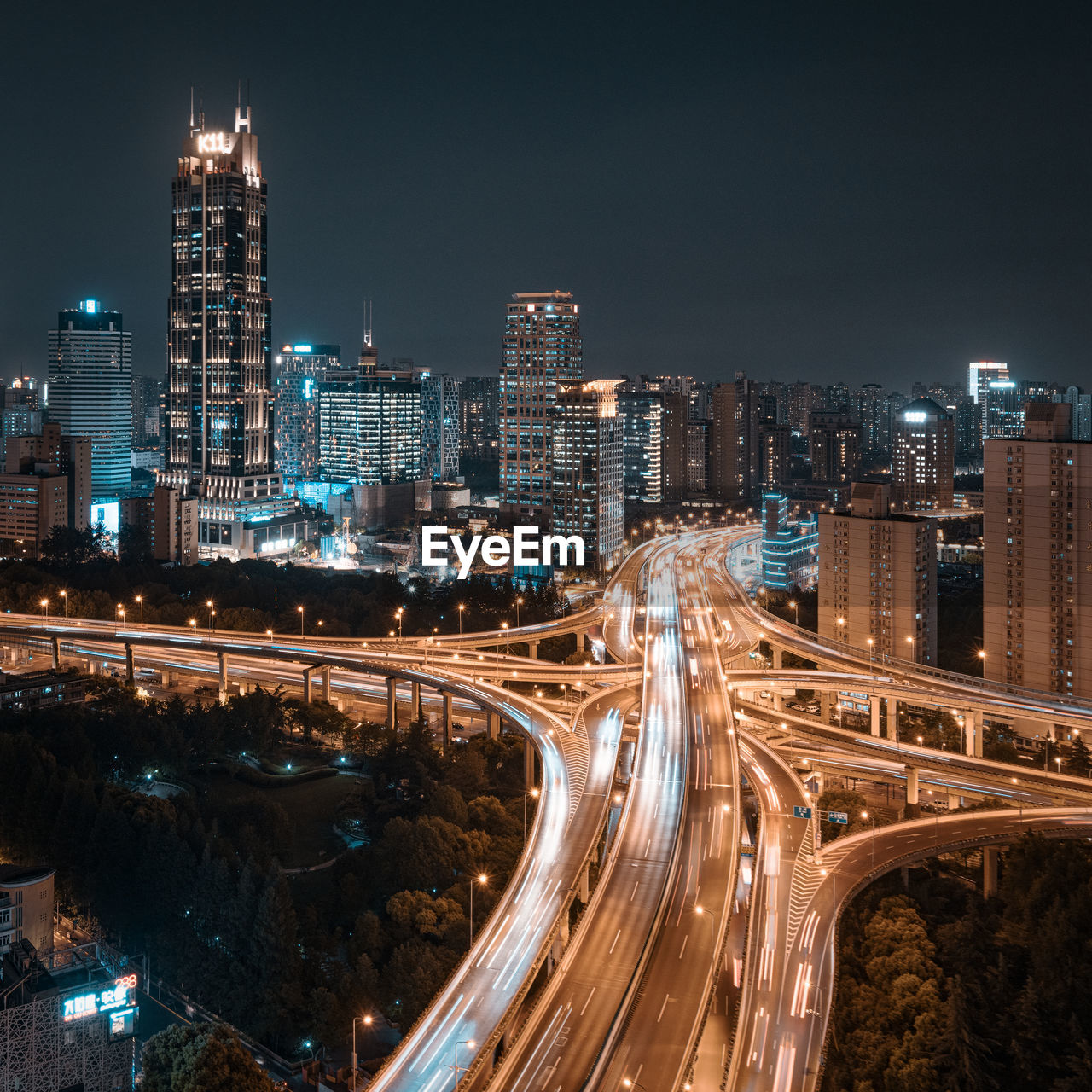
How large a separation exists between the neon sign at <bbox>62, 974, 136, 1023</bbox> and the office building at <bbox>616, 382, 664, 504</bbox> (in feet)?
194

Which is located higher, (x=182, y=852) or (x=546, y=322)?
(x=546, y=322)

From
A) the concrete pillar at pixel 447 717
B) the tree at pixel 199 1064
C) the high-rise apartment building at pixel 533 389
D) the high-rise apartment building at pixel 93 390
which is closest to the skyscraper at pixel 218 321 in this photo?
the high-rise apartment building at pixel 533 389

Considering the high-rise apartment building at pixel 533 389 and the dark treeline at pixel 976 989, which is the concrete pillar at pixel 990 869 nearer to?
the dark treeline at pixel 976 989

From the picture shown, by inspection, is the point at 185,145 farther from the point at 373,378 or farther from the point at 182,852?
the point at 182,852

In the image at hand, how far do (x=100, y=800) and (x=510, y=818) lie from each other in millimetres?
8447

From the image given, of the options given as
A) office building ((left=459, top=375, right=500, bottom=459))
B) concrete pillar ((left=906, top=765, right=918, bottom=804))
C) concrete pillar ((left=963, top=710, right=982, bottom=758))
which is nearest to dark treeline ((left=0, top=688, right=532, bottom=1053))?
concrete pillar ((left=906, top=765, right=918, bottom=804))

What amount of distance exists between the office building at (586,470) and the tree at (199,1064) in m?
A: 38.2

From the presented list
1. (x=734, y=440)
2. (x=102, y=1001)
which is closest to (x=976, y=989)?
(x=102, y=1001)

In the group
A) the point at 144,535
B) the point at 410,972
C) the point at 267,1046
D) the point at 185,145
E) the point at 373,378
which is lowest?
the point at 267,1046

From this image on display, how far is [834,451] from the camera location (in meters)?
82.5

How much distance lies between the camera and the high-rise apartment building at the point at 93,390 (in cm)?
8362

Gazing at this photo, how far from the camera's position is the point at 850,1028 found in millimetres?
17078

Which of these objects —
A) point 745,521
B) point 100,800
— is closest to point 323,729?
point 100,800

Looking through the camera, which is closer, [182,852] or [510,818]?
[182,852]
